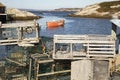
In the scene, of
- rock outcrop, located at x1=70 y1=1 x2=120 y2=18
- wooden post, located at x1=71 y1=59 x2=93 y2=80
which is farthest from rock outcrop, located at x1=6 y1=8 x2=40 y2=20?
wooden post, located at x1=71 y1=59 x2=93 y2=80

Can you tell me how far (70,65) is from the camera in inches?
974

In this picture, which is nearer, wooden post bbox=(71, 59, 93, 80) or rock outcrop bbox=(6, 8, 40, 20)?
wooden post bbox=(71, 59, 93, 80)

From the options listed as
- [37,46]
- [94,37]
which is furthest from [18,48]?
[94,37]

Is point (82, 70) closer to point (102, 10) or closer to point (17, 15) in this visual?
point (17, 15)

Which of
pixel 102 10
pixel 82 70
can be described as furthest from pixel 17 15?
pixel 82 70

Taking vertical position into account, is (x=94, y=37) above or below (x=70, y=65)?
above

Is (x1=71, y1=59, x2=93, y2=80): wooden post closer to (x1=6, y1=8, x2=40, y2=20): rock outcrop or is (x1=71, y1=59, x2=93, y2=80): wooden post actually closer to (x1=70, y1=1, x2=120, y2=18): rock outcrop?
(x1=6, y1=8, x2=40, y2=20): rock outcrop

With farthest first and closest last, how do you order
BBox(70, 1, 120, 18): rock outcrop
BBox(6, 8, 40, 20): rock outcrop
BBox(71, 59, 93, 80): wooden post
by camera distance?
BBox(70, 1, 120, 18): rock outcrop
BBox(6, 8, 40, 20): rock outcrop
BBox(71, 59, 93, 80): wooden post

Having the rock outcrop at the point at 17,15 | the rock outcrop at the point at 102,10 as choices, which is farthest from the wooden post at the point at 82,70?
the rock outcrop at the point at 102,10

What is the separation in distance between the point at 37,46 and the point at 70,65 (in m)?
4.30

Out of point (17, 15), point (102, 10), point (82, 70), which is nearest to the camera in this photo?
point (82, 70)

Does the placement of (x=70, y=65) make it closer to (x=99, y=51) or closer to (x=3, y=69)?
(x=99, y=51)

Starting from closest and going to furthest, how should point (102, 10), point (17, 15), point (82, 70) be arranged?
point (82, 70) → point (17, 15) → point (102, 10)

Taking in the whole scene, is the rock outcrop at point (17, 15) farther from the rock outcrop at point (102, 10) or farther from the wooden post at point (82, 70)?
the wooden post at point (82, 70)
